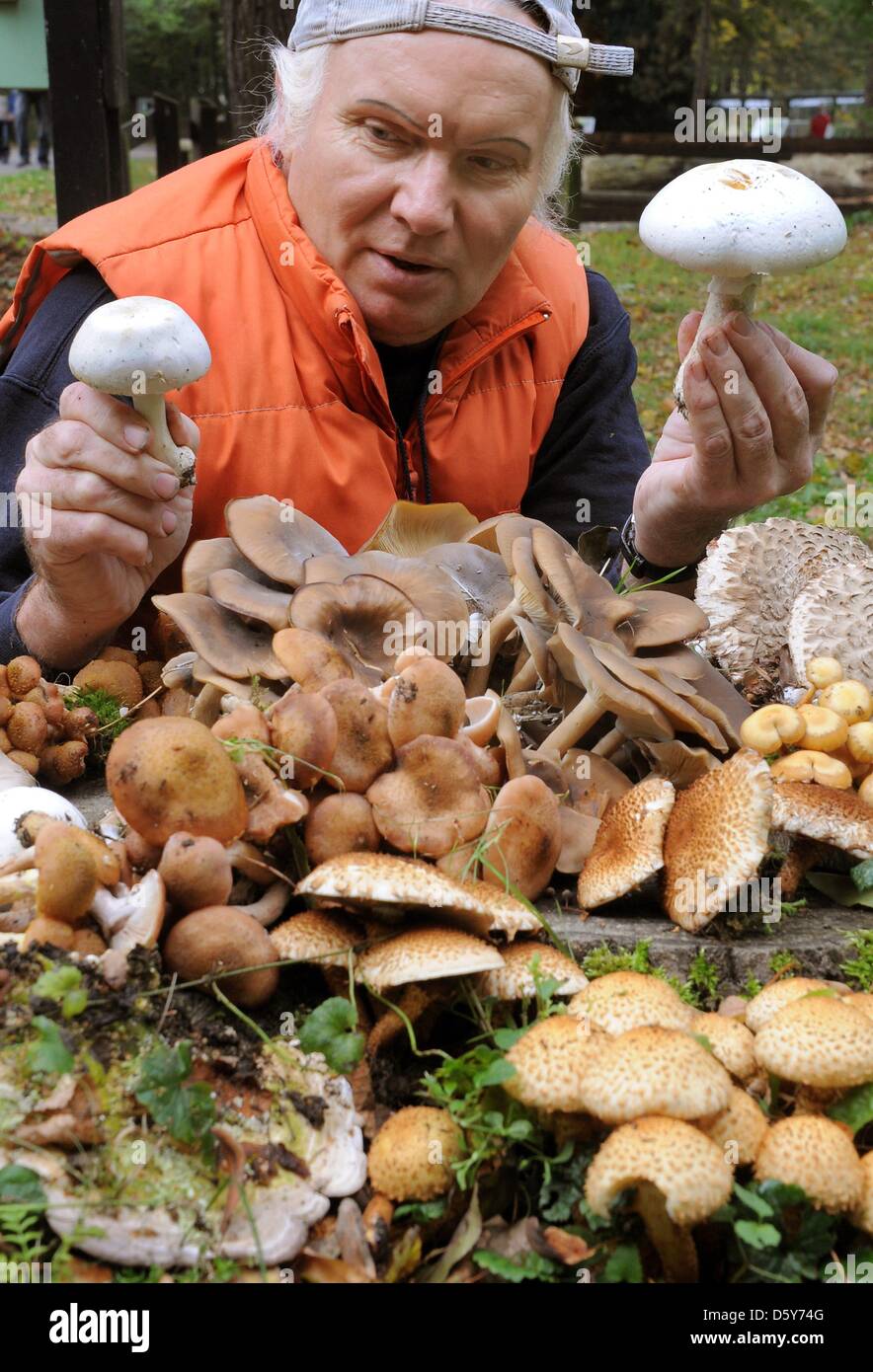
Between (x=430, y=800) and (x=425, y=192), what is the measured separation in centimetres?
200

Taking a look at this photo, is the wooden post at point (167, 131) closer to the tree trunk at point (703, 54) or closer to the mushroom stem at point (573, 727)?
the mushroom stem at point (573, 727)

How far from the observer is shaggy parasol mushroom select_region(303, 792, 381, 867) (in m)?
2.19

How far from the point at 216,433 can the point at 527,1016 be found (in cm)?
234

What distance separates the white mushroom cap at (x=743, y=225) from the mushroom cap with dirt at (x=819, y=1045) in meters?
1.66

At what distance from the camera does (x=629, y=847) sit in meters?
2.44

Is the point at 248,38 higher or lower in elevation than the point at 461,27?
higher

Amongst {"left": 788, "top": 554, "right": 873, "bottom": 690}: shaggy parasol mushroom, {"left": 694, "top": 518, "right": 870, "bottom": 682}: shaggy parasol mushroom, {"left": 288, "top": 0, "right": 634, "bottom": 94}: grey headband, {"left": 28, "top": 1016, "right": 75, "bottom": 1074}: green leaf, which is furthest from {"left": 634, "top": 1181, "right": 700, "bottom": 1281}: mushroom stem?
{"left": 288, "top": 0, "right": 634, "bottom": 94}: grey headband

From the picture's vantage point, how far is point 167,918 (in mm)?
2045

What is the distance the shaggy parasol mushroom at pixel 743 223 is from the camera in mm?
2758

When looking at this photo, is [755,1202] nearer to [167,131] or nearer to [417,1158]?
[417,1158]

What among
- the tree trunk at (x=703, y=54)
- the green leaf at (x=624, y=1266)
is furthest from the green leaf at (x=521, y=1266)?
the tree trunk at (x=703, y=54)

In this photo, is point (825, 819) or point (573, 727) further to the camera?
point (573, 727)

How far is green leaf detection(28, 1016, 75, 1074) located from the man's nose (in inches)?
99.1

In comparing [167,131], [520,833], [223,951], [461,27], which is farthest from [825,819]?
[167,131]
